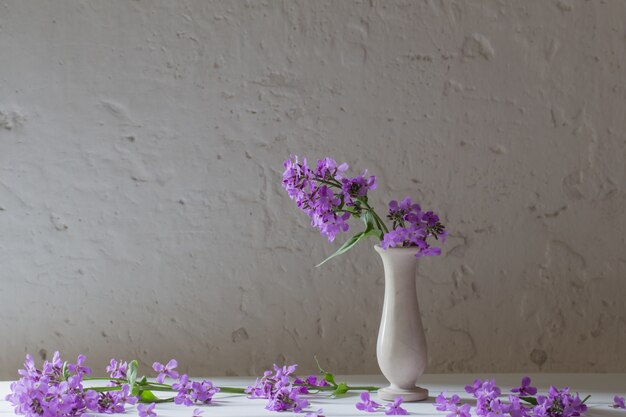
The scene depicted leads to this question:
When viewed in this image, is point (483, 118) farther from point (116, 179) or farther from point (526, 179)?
point (116, 179)

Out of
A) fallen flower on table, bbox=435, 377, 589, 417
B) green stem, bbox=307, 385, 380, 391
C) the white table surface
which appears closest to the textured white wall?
the white table surface

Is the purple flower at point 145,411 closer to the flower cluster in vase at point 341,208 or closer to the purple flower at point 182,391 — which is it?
the purple flower at point 182,391

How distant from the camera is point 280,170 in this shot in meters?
1.65

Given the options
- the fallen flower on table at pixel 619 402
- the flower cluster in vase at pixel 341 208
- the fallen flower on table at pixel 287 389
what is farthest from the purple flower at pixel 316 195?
the fallen flower on table at pixel 619 402

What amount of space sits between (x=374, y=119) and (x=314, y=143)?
0.13 meters

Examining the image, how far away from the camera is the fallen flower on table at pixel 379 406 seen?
1.21m

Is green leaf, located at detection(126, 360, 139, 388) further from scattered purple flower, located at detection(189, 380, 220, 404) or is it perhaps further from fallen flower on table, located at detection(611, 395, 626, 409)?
fallen flower on table, located at detection(611, 395, 626, 409)

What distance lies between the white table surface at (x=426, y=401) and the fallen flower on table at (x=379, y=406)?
0.01m

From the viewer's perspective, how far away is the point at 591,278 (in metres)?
1.68

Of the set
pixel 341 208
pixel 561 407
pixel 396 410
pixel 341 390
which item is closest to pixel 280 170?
pixel 341 208

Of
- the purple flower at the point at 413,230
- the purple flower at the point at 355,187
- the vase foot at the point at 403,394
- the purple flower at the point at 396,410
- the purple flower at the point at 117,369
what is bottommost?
the purple flower at the point at 396,410

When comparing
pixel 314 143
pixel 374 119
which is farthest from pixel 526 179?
pixel 314 143

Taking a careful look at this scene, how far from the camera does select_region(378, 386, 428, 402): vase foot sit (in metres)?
1.30

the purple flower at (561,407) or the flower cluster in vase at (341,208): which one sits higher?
the flower cluster in vase at (341,208)
